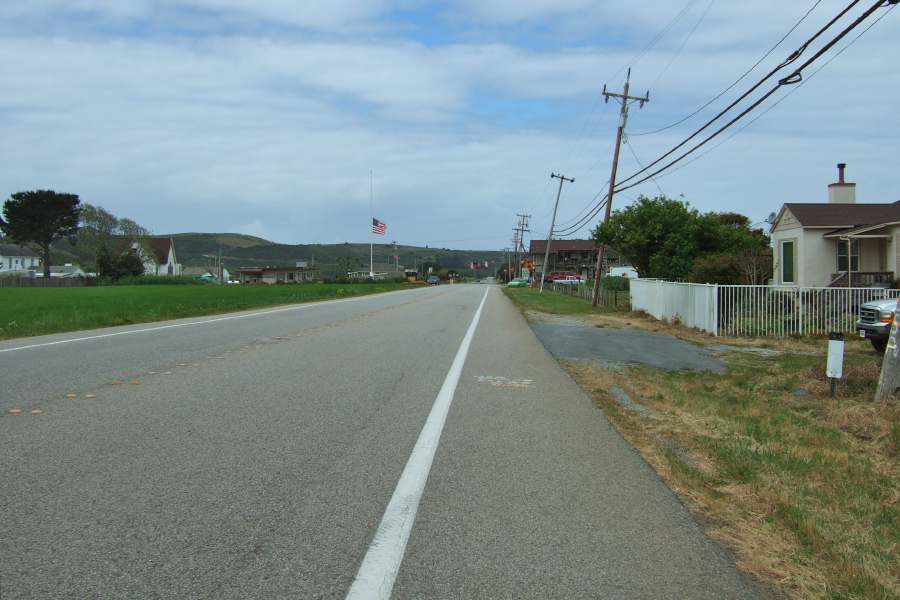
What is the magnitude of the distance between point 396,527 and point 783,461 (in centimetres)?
381

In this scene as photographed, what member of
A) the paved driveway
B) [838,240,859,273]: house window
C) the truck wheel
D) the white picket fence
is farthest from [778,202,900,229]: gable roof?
the truck wheel

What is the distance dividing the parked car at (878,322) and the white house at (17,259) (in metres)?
120

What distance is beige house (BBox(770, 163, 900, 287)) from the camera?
2347 cm

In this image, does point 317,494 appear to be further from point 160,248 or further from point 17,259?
point 17,259

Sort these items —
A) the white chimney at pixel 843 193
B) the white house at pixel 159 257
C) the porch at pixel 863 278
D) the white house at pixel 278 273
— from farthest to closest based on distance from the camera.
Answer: the white house at pixel 278 273, the white house at pixel 159 257, the white chimney at pixel 843 193, the porch at pixel 863 278

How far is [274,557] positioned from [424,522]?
1002 mm

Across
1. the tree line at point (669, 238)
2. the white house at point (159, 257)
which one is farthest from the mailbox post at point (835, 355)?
the white house at point (159, 257)

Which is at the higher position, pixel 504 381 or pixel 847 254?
pixel 847 254

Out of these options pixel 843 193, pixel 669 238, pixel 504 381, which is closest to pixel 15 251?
pixel 669 238

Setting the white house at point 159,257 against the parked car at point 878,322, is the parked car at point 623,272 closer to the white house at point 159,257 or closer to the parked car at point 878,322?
the parked car at point 878,322

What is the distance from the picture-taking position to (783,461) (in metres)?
6.18

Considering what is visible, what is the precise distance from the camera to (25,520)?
13.9 feet

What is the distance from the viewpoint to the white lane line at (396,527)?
354 cm

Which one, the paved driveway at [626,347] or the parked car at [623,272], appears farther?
the parked car at [623,272]
